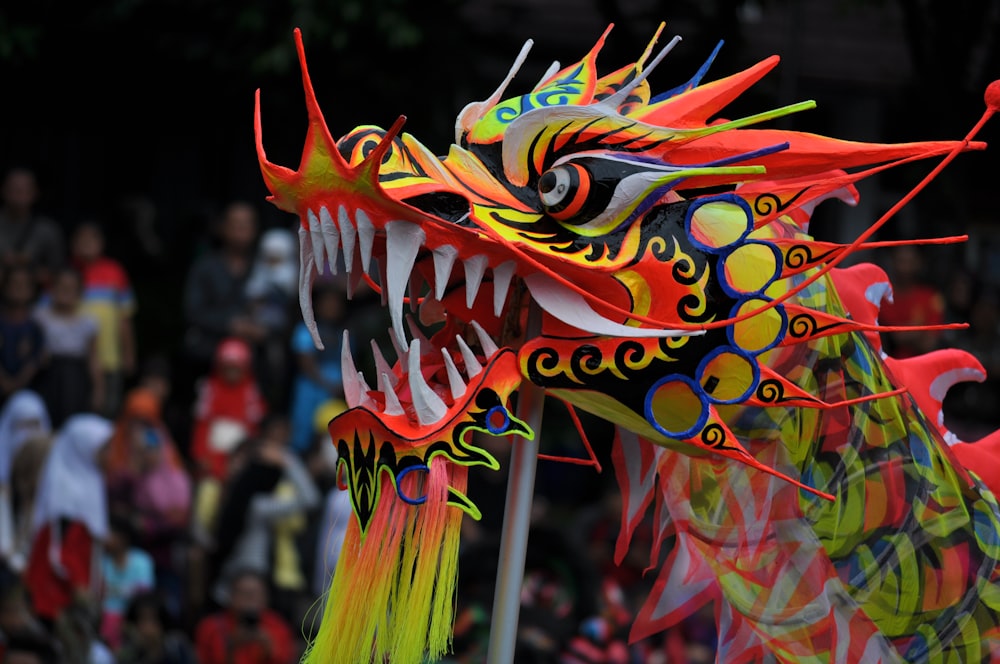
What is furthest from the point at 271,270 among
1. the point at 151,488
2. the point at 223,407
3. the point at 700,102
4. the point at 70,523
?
the point at 700,102

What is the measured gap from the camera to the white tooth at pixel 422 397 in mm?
2471

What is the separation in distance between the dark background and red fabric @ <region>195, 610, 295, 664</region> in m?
2.32

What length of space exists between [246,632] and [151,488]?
44.2 inches

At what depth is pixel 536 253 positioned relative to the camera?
248 cm

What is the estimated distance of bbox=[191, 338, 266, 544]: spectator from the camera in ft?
24.0

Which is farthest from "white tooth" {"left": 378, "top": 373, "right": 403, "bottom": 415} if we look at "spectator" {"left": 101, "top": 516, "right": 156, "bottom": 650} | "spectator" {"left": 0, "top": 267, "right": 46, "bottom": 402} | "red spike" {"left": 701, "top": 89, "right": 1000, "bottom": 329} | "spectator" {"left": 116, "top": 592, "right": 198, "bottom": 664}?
"spectator" {"left": 0, "top": 267, "right": 46, "bottom": 402}

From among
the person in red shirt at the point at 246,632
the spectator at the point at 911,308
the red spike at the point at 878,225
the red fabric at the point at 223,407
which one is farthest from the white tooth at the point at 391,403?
the red fabric at the point at 223,407

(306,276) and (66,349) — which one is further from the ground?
(66,349)

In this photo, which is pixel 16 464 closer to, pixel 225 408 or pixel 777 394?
pixel 225 408

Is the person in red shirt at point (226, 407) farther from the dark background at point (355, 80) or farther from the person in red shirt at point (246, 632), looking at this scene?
the person in red shirt at point (246, 632)

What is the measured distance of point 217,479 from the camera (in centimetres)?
707

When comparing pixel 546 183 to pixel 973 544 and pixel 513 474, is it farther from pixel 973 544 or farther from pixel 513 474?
pixel 973 544

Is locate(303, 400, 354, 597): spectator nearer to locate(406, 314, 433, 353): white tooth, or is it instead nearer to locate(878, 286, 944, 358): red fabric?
locate(878, 286, 944, 358): red fabric

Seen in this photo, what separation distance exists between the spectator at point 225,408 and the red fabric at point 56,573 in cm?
86
